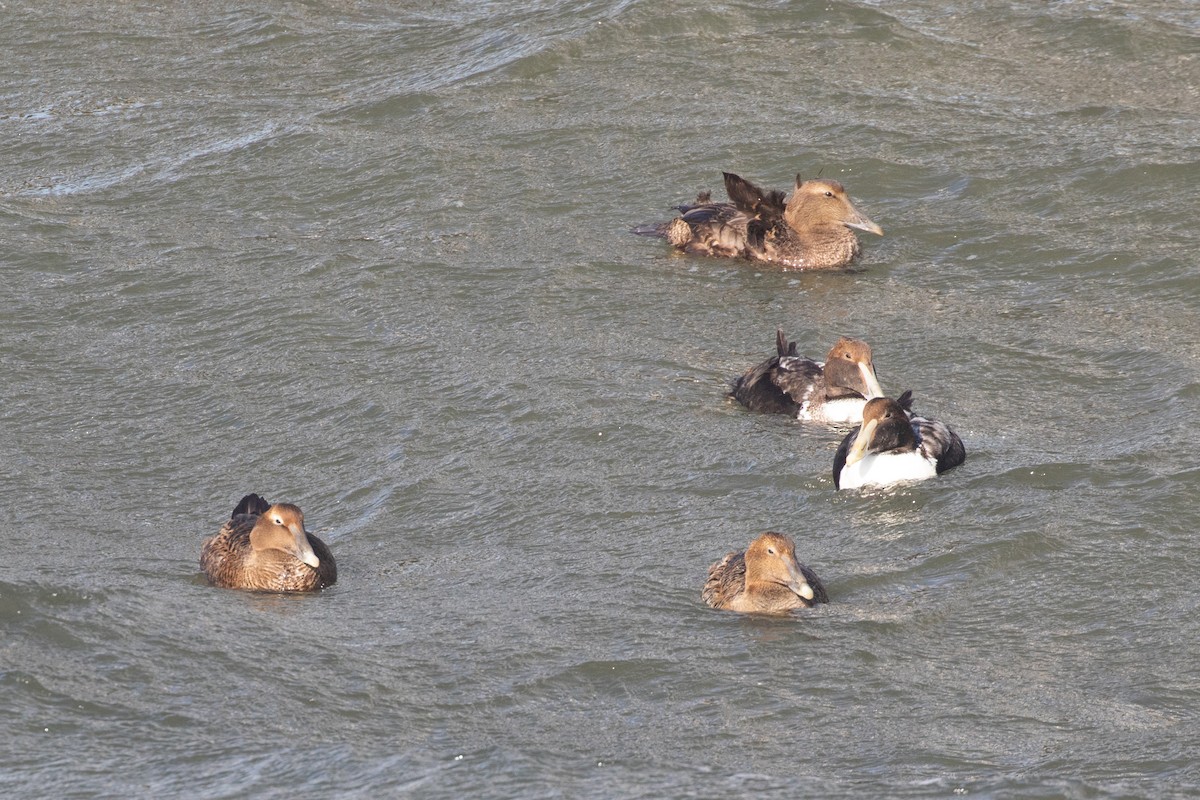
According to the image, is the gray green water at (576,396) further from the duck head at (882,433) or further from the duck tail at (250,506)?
the duck tail at (250,506)

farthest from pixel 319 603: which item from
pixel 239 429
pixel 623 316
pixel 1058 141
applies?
pixel 1058 141

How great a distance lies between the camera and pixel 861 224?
496 inches

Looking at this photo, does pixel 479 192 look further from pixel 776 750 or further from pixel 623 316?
pixel 776 750

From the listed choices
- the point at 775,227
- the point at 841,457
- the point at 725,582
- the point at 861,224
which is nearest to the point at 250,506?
the point at 725,582

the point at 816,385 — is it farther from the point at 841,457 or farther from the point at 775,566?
the point at 775,566

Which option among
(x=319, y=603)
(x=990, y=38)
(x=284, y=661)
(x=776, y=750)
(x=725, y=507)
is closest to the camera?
(x=776, y=750)

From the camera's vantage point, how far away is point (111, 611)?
733cm

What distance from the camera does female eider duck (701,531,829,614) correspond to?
736 centimetres

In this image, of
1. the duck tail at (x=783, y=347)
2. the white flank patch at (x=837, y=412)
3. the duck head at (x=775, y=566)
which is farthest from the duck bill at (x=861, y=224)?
the duck head at (x=775, y=566)

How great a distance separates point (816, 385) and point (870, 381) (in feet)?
1.21

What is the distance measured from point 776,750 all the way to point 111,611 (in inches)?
113

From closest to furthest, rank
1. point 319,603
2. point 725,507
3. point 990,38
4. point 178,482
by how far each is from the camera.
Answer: point 319,603 < point 725,507 < point 178,482 < point 990,38

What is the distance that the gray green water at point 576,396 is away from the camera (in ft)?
20.8

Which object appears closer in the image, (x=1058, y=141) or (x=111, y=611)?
(x=111, y=611)
